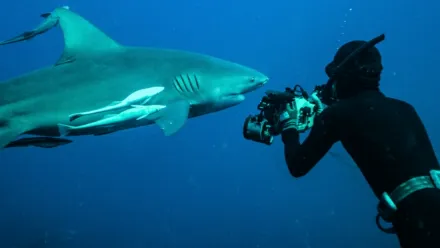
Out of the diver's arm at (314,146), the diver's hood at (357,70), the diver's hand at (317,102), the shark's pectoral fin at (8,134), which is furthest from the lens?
the shark's pectoral fin at (8,134)

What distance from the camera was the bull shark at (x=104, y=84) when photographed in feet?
15.8

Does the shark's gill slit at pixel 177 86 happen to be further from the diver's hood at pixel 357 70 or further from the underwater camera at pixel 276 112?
the diver's hood at pixel 357 70

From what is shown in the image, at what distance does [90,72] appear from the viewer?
16.8ft

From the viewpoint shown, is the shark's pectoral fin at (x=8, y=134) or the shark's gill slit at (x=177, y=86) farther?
the shark's gill slit at (x=177, y=86)

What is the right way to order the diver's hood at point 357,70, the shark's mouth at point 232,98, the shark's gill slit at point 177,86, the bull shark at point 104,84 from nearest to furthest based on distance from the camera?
the diver's hood at point 357,70 → the bull shark at point 104,84 → the shark's gill slit at point 177,86 → the shark's mouth at point 232,98

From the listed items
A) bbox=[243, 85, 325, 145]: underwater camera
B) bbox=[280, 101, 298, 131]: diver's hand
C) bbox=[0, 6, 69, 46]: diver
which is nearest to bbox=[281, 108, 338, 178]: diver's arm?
bbox=[280, 101, 298, 131]: diver's hand

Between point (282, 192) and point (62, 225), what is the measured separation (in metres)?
16.7

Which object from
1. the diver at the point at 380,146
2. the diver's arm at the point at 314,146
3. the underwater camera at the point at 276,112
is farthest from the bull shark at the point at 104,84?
the diver at the point at 380,146

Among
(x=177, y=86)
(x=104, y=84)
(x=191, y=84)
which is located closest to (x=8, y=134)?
(x=104, y=84)

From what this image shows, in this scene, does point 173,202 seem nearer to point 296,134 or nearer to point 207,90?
point 207,90

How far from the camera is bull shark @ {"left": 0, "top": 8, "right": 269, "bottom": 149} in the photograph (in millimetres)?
4805

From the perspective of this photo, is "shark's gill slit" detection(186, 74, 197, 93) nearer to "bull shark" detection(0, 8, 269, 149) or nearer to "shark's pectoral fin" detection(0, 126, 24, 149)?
"bull shark" detection(0, 8, 269, 149)

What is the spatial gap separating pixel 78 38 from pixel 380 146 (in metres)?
4.30

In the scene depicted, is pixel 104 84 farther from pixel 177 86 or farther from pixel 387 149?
pixel 387 149
